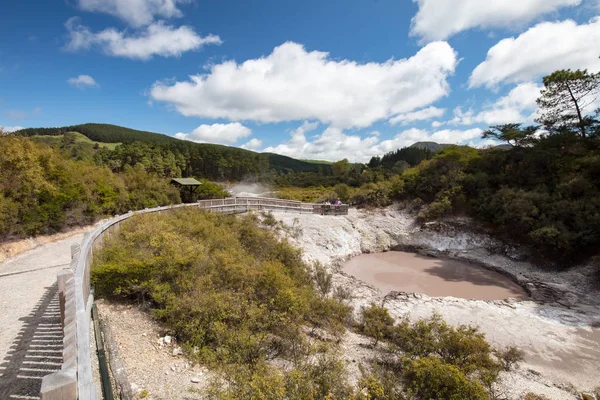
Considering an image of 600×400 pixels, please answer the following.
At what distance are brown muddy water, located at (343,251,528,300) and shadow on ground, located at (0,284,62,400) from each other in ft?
43.1

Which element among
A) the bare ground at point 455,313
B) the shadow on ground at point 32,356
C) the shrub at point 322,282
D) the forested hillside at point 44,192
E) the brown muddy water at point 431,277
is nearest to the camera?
the shadow on ground at point 32,356

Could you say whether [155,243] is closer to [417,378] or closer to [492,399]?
[417,378]

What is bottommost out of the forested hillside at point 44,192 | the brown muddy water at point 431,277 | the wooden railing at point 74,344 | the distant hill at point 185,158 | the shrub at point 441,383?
the brown muddy water at point 431,277

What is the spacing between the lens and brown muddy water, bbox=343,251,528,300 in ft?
45.8

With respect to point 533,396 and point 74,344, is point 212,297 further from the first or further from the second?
point 533,396

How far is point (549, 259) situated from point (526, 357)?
423 inches

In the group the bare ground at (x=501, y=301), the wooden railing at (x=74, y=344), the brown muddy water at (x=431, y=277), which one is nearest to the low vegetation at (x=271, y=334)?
the wooden railing at (x=74, y=344)

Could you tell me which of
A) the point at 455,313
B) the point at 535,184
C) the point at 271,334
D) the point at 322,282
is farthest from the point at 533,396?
the point at 535,184

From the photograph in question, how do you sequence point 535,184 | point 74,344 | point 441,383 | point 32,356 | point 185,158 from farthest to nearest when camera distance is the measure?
point 185,158 < point 535,184 < point 441,383 < point 32,356 < point 74,344

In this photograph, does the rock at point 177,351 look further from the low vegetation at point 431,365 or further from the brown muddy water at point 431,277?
the brown muddy water at point 431,277

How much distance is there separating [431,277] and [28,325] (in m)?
17.5

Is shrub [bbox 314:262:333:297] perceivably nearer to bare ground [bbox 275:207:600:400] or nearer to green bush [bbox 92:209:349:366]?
green bush [bbox 92:209:349:366]

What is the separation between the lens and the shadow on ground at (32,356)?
4.51 m

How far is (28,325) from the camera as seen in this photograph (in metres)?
6.35
